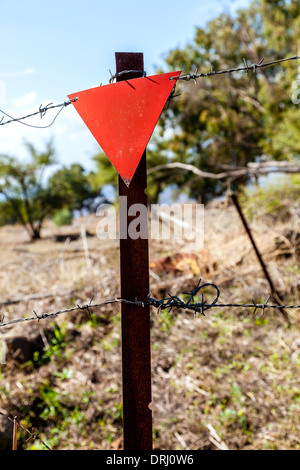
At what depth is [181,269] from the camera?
A: 5.67 meters

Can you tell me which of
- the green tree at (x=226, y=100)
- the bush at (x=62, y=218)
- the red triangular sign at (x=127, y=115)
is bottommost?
the red triangular sign at (x=127, y=115)

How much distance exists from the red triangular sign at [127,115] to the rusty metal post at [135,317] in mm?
75

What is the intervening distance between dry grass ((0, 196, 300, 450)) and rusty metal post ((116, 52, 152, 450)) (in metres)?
1.43

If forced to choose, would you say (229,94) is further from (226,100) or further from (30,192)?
(30,192)

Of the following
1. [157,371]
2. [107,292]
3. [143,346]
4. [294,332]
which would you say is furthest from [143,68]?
[107,292]

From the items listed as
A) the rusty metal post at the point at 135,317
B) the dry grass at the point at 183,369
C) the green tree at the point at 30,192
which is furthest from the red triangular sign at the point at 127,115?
the green tree at the point at 30,192

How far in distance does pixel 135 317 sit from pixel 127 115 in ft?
2.65

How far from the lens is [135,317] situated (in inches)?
66.9

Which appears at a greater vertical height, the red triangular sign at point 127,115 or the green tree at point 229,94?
the green tree at point 229,94

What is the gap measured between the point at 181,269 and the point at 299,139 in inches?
317

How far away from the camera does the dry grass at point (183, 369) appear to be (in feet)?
10.3

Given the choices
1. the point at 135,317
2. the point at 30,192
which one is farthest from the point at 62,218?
the point at 135,317

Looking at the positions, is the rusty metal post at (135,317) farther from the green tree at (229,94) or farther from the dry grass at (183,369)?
the green tree at (229,94)

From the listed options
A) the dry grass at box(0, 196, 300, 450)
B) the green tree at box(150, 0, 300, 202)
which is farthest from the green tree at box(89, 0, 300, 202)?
the dry grass at box(0, 196, 300, 450)
